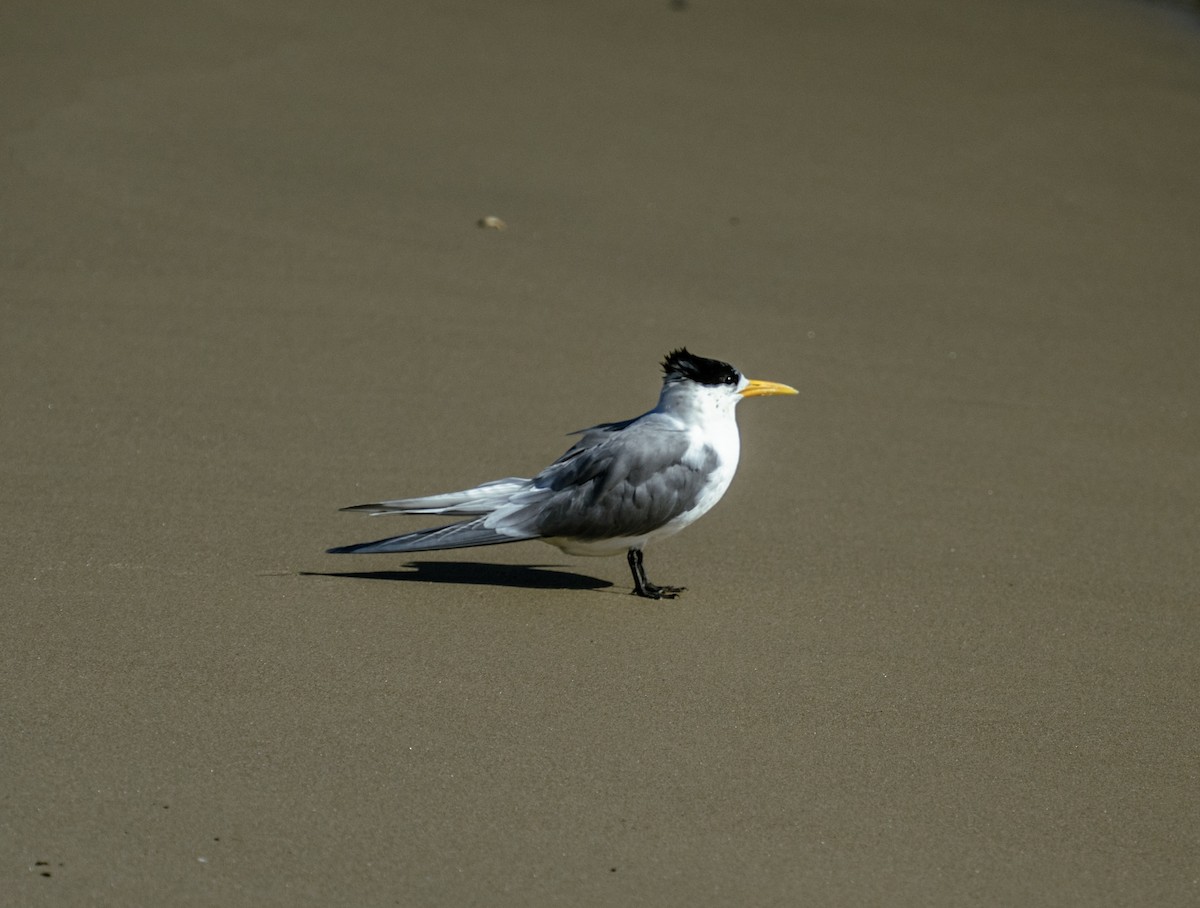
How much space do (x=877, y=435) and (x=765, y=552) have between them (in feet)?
3.38

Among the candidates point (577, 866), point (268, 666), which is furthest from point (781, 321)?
point (577, 866)

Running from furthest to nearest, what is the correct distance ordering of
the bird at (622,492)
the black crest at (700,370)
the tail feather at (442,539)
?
the black crest at (700,370) → the bird at (622,492) → the tail feather at (442,539)

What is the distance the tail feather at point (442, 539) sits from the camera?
4117 mm

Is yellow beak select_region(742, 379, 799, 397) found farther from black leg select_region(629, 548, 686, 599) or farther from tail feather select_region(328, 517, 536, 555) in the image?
tail feather select_region(328, 517, 536, 555)

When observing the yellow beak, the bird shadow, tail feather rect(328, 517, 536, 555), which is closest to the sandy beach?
the bird shadow

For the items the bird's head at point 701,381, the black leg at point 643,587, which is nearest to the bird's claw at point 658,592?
the black leg at point 643,587

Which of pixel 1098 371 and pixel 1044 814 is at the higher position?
pixel 1098 371

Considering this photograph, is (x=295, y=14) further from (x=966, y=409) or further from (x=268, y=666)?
(x=268, y=666)

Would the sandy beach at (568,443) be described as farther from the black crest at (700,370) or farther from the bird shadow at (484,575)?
the black crest at (700,370)

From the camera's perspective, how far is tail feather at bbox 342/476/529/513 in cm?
425

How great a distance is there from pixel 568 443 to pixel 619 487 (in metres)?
1.01

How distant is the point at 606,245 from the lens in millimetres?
6844

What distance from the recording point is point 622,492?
13.9ft

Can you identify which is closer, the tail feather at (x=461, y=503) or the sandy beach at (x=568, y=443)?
the sandy beach at (x=568, y=443)
